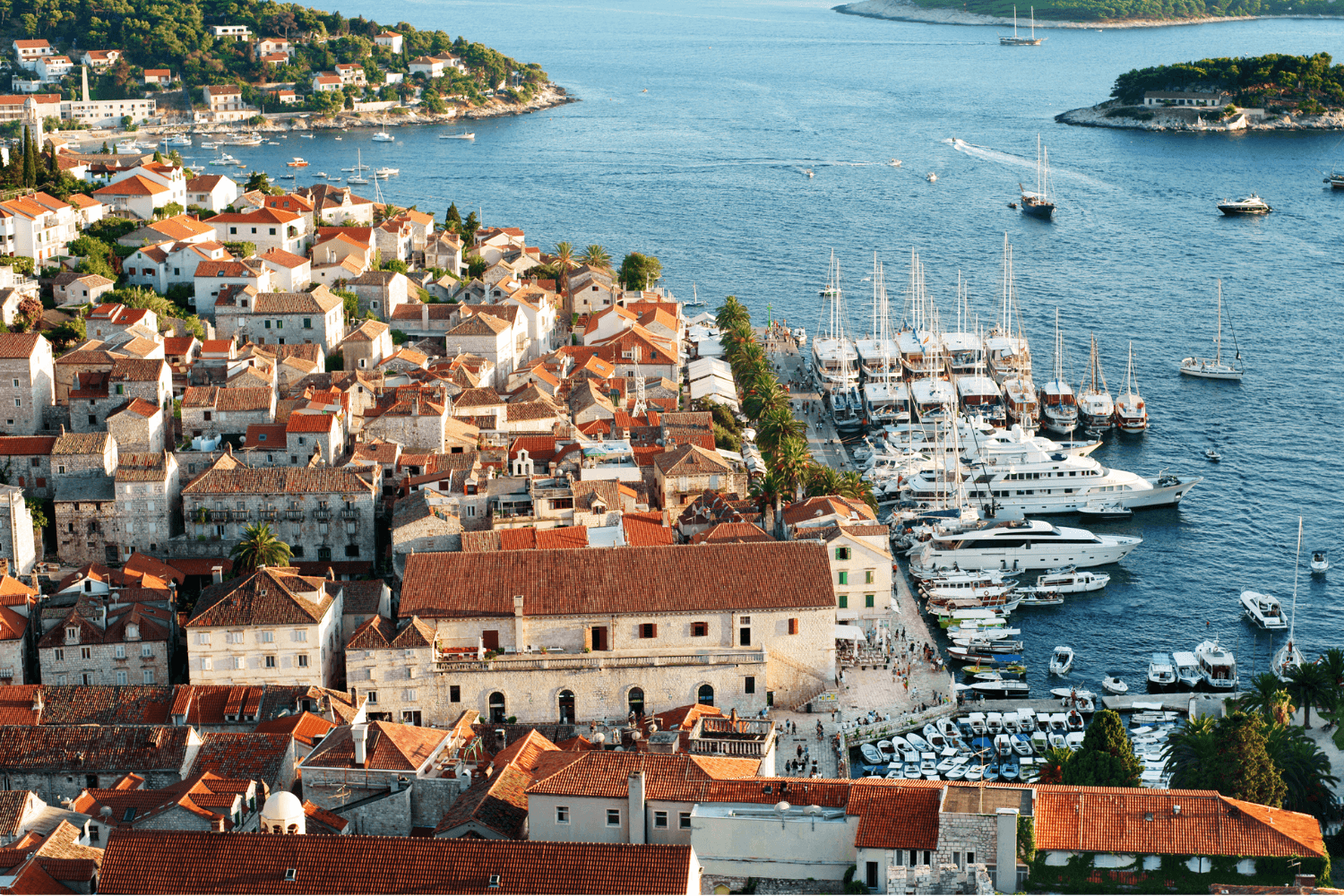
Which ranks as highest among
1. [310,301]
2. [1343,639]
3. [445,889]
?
[310,301]

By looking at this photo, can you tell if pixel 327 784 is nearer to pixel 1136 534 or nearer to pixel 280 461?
pixel 280 461

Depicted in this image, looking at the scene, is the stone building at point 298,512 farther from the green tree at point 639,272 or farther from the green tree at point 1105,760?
the green tree at point 639,272

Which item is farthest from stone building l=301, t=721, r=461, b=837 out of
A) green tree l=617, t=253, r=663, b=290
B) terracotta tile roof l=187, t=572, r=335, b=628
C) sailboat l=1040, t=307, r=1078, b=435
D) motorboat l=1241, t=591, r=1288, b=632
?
green tree l=617, t=253, r=663, b=290

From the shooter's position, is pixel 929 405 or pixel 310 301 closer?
pixel 310 301

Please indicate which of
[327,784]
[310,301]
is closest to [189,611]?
[327,784]

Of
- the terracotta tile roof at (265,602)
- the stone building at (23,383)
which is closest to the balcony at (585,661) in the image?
the terracotta tile roof at (265,602)

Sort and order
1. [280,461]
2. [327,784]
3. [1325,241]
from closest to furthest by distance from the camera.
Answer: [327,784]
[280,461]
[1325,241]
